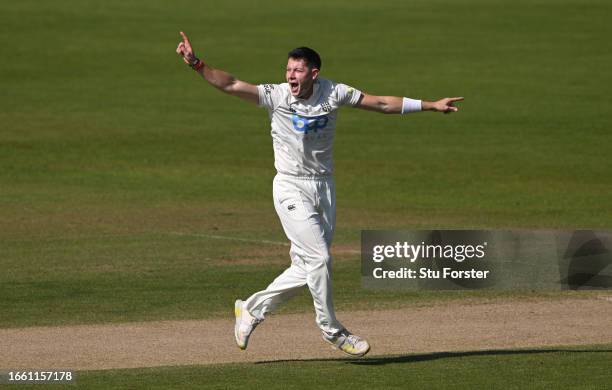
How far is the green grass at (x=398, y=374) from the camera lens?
10578mm

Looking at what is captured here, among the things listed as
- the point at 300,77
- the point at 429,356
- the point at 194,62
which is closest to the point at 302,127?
the point at 300,77

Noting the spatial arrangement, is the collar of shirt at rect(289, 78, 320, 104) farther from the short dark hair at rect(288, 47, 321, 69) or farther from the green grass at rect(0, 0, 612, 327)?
the green grass at rect(0, 0, 612, 327)

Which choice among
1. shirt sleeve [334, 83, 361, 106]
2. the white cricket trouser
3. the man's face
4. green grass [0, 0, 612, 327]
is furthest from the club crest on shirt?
green grass [0, 0, 612, 327]

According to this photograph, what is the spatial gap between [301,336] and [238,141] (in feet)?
59.5

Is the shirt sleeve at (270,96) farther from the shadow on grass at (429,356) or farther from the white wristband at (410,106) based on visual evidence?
the shadow on grass at (429,356)

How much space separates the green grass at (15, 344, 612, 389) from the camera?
1058 cm

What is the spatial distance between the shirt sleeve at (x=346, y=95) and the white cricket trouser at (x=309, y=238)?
636mm

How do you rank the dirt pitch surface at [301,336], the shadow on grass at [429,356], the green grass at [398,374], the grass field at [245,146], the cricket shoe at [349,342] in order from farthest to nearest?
the grass field at [245,146] < the dirt pitch surface at [301,336] < the shadow on grass at [429,356] < the cricket shoe at [349,342] < the green grass at [398,374]

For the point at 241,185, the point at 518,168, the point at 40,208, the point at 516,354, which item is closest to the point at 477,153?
the point at 518,168

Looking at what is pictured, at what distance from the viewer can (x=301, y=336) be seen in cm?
1305

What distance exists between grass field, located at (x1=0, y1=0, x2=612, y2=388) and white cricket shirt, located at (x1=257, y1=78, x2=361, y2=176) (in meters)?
1.64

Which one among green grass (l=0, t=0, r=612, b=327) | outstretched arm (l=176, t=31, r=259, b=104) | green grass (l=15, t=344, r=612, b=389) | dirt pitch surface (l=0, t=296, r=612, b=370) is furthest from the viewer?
green grass (l=0, t=0, r=612, b=327)

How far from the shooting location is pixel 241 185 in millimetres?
25531

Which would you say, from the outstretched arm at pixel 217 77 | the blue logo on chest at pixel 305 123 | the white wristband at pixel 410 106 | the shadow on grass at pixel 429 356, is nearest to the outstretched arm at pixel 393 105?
the white wristband at pixel 410 106
